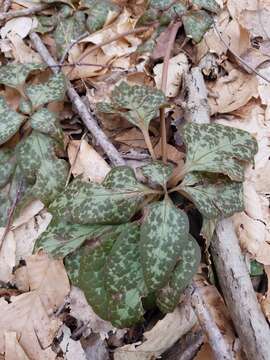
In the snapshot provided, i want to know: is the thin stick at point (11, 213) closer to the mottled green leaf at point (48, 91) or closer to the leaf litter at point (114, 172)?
the leaf litter at point (114, 172)

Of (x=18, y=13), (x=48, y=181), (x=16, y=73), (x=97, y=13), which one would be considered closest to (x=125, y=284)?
(x=48, y=181)

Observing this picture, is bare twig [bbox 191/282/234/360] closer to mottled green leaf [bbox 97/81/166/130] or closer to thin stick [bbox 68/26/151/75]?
mottled green leaf [bbox 97/81/166/130]

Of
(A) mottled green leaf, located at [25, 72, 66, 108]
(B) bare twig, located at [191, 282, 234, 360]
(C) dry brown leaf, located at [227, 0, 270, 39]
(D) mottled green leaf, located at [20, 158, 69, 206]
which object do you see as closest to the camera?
(B) bare twig, located at [191, 282, 234, 360]

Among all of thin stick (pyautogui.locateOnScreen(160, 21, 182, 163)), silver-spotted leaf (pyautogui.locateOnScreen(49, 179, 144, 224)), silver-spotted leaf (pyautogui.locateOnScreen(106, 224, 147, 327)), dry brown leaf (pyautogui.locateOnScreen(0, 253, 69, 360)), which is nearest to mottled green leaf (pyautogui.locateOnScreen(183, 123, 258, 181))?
thin stick (pyautogui.locateOnScreen(160, 21, 182, 163))

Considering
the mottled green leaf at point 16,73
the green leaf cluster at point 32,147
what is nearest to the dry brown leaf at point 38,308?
the green leaf cluster at point 32,147

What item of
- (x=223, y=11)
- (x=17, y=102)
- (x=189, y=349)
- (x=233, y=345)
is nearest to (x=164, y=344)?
(x=189, y=349)

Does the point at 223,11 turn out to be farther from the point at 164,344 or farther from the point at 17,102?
the point at 164,344

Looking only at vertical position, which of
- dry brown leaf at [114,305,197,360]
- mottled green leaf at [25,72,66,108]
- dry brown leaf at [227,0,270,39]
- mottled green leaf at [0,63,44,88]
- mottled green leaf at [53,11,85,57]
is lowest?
dry brown leaf at [114,305,197,360]
